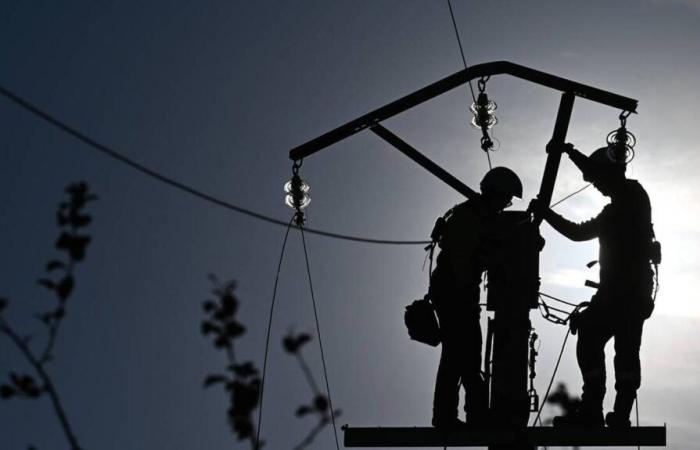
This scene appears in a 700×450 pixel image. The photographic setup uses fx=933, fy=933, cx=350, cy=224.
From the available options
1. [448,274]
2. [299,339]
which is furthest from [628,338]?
[299,339]

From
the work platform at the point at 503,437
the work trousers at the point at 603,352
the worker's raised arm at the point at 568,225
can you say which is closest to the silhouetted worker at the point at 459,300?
the work platform at the point at 503,437

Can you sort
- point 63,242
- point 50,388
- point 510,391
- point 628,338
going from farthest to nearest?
point 510,391 → point 628,338 → point 63,242 → point 50,388

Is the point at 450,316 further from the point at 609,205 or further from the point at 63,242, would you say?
the point at 63,242

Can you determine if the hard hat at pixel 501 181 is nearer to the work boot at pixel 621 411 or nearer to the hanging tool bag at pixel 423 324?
the hanging tool bag at pixel 423 324

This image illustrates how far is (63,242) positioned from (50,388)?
1.86 ft

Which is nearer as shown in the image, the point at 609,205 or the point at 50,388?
the point at 50,388

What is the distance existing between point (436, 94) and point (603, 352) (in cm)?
341

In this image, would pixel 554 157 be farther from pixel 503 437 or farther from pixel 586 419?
pixel 503 437

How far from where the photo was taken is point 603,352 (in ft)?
30.8

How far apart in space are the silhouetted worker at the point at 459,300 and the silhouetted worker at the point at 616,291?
944 mm

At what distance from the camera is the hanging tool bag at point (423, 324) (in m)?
9.41

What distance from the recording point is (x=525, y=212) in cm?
995

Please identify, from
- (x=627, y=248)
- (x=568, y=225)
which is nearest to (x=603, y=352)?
(x=627, y=248)

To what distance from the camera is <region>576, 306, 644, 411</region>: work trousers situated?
9.18m
